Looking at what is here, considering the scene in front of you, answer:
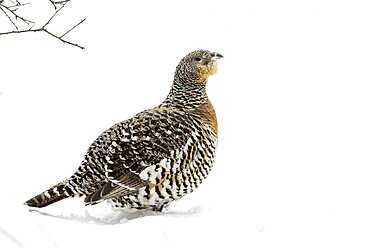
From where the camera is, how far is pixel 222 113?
13.1m

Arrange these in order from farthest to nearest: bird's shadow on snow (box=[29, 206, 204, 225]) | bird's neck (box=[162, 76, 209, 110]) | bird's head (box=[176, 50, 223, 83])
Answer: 1. bird's head (box=[176, 50, 223, 83])
2. bird's neck (box=[162, 76, 209, 110])
3. bird's shadow on snow (box=[29, 206, 204, 225])

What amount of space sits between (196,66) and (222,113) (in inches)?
234

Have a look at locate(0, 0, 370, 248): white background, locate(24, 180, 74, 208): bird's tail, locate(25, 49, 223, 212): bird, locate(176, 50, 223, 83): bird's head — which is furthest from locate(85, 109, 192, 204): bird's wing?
locate(176, 50, 223, 83): bird's head

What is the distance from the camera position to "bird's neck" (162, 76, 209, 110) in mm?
7062

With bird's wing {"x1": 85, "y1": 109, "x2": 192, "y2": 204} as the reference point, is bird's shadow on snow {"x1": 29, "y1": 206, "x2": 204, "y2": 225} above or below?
below

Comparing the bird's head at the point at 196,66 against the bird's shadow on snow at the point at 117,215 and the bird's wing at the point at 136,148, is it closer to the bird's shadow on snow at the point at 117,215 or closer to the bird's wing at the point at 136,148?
the bird's wing at the point at 136,148

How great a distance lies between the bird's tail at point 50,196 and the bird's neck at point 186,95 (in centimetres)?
128

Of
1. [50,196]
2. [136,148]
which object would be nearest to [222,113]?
[136,148]

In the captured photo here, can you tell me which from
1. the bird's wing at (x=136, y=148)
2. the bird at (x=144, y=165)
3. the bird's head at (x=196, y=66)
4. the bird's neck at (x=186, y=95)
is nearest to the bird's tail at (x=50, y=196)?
the bird at (x=144, y=165)

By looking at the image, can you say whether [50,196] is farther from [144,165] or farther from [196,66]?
[196,66]

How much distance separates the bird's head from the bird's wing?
2.07 feet

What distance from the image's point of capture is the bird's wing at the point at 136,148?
20.8 feet

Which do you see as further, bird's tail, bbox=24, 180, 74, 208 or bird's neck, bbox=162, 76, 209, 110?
bird's neck, bbox=162, 76, 209, 110

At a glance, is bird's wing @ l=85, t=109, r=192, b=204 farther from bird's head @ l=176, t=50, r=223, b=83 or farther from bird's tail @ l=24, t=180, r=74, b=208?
bird's head @ l=176, t=50, r=223, b=83
